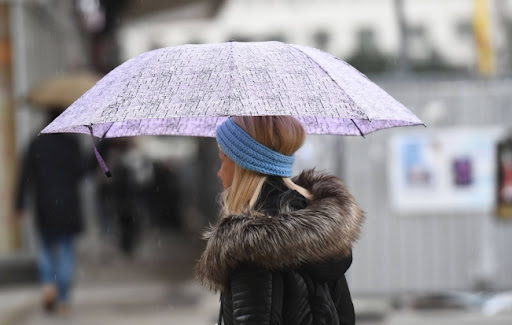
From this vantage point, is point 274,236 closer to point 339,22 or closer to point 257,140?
point 257,140

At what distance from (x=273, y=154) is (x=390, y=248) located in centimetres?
539

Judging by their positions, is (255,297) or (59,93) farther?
(59,93)

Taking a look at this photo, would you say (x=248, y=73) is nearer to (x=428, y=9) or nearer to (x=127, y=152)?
(x=127, y=152)

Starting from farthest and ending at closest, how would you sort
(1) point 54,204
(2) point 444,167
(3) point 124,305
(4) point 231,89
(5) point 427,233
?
1. (3) point 124,305
2. (5) point 427,233
3. (2) point 444,167
4. (1) point 54,204
5. (4) point 231,89

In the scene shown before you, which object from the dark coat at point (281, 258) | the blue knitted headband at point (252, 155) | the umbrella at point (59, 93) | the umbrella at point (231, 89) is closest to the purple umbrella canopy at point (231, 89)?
the umbrella at point (231, 89)

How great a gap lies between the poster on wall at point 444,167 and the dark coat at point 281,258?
16.8ft

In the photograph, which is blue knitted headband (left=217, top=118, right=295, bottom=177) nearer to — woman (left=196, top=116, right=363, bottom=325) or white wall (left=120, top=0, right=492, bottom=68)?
woman (left=196, top=116, right=363, bottom=325)

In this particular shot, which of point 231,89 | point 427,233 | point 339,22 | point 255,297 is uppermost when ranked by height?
point 339,22

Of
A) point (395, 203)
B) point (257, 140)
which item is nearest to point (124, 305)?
point (395, 203)

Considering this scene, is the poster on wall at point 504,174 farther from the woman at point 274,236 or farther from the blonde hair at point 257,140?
the blonde hair at point 257,140

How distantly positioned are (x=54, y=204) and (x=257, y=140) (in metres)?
5.31

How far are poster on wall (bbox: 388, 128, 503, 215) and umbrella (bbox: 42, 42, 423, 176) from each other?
16.1ft

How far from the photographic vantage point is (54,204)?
7.66 metres

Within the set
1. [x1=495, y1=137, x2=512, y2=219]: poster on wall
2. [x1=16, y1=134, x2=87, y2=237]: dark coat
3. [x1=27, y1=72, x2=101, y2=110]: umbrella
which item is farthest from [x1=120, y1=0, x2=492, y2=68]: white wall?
[x1=16, y1=134, x2=87, y2=237]: dark coat
